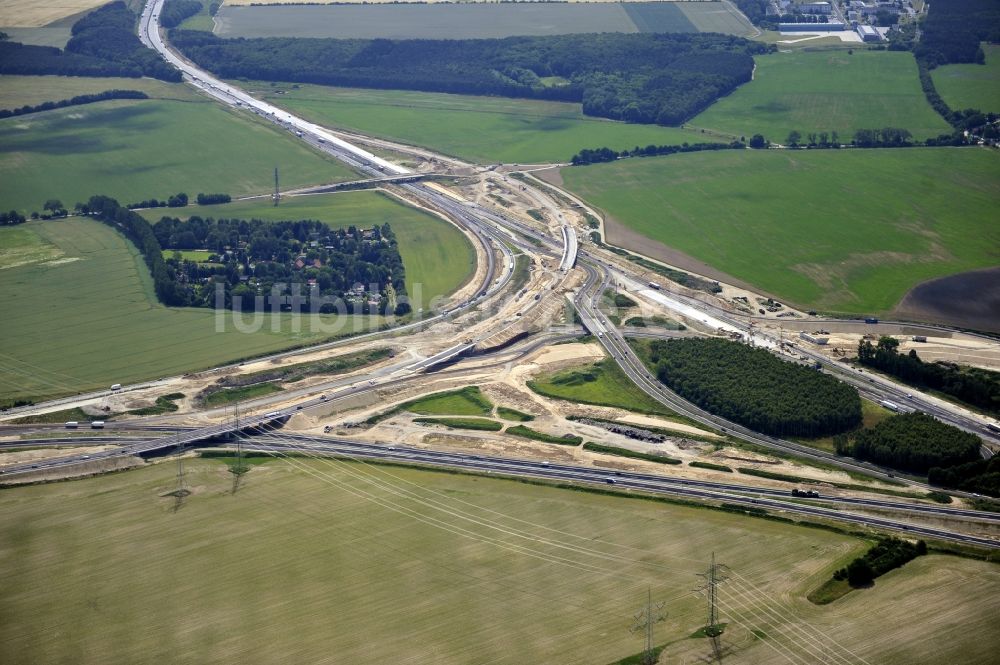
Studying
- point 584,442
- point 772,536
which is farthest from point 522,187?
point 772,536

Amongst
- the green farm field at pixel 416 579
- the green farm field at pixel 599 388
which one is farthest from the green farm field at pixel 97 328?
the green farm field at pixel 599 388

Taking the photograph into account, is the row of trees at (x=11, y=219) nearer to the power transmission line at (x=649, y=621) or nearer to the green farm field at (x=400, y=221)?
the green farm field at (x=400, y=221)

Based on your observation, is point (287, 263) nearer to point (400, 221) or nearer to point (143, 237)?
point (143, 237)

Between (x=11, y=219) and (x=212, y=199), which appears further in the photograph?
(x=212, y=199)

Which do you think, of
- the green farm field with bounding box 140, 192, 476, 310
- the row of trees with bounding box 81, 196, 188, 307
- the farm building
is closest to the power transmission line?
the farm building

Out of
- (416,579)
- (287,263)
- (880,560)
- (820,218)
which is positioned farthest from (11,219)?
(880,560)

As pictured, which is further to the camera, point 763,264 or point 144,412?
point 763,264

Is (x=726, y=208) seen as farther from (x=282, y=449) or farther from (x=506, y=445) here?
(x=282, y=449)
